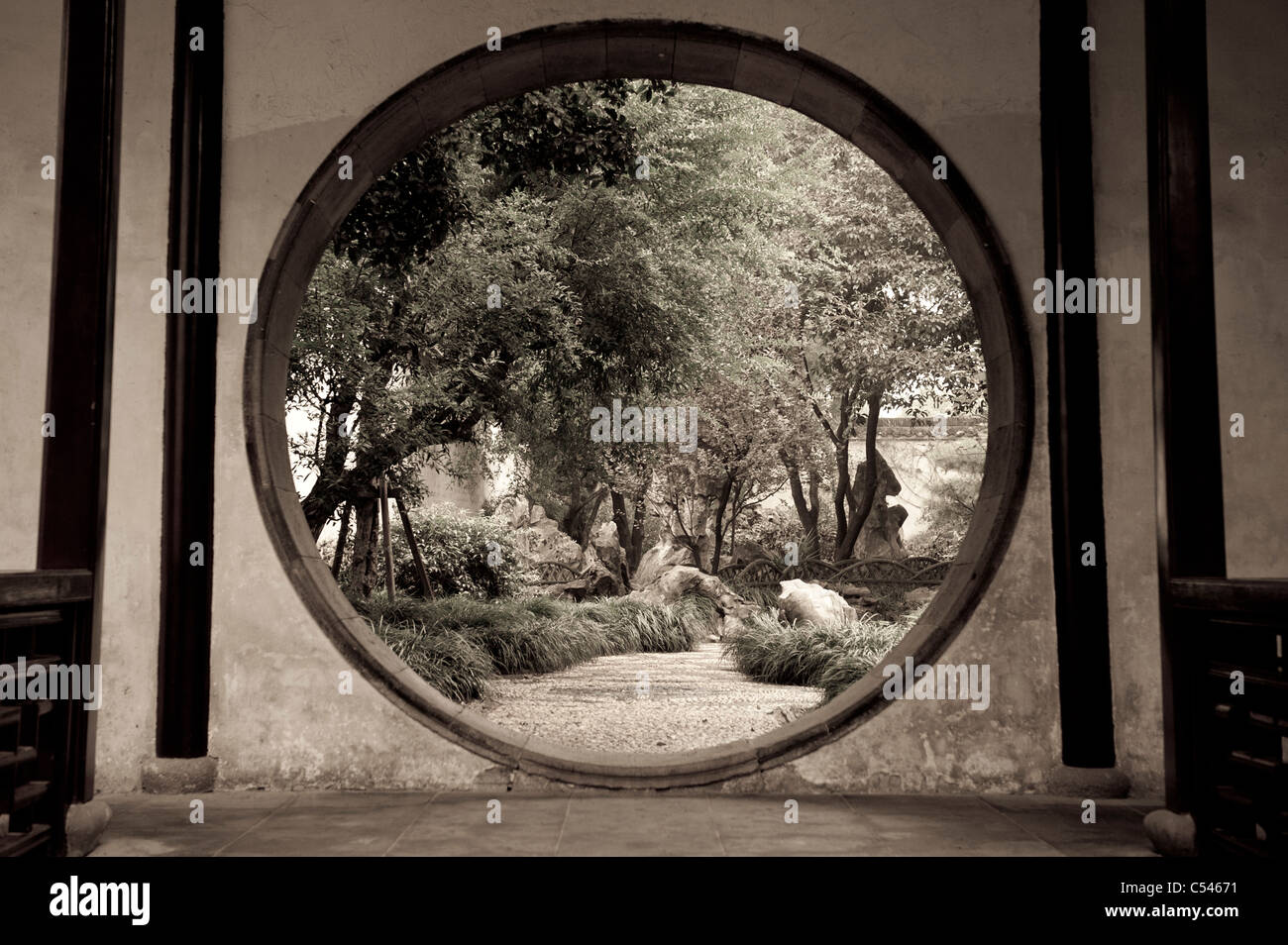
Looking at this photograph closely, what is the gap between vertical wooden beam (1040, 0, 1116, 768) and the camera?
331cm

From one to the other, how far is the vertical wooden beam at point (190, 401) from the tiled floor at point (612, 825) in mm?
346

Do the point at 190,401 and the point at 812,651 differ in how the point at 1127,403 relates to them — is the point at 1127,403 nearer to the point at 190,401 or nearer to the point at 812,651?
the point at 190,401

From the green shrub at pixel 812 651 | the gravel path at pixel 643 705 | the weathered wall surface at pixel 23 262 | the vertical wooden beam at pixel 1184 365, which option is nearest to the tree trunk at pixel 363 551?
the gravel path at pixel 643 705

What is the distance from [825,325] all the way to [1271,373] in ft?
30.8

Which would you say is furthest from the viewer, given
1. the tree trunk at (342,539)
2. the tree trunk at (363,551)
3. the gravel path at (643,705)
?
the tree trunk at (363,551)

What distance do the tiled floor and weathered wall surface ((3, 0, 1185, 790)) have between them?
144 millimetres

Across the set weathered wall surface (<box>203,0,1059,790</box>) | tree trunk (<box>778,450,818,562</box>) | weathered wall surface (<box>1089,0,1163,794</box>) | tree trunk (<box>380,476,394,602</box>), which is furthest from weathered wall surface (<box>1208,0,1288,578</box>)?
tree trunk (<box>778,450,818,562</box>)

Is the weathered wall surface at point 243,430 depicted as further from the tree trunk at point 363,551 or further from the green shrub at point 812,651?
the tree trunk at point 363,551

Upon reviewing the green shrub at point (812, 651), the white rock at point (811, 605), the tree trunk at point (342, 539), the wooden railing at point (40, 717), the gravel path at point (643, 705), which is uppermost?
the tree trunk at point (342, 539)

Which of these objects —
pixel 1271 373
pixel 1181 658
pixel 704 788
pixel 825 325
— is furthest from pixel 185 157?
pixel 825 325

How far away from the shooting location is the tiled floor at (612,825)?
2709mm

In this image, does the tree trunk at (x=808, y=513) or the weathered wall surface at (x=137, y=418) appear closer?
the weathered wall surface at (x=137, y=418)

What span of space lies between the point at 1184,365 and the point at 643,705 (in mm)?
4883

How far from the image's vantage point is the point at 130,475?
11.1 feet
